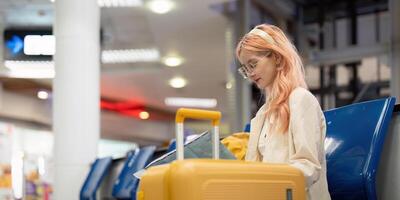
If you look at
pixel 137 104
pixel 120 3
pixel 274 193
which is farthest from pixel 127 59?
pixel 274 193

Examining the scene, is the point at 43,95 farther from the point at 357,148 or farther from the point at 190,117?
the point at 190,117

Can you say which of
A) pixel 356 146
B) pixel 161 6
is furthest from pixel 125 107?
pixel 356 146

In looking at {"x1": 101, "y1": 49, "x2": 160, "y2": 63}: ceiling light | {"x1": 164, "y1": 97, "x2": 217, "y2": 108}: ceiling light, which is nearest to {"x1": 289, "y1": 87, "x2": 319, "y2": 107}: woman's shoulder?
{"x1": 101, "y1": 49, "x2": 160, "y2": 63}: ceiling light

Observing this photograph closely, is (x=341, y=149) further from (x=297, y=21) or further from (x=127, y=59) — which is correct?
(x=127, y=59)

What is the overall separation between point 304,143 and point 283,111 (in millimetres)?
170

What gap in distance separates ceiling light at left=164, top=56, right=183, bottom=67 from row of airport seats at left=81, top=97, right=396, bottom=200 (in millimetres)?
8365

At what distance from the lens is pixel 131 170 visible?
4605 mm

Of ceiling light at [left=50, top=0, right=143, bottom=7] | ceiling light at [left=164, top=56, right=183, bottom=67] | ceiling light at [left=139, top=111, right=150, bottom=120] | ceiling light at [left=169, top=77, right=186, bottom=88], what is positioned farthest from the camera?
ceiling light at [left=139, top=111, right=150, bottom=120]

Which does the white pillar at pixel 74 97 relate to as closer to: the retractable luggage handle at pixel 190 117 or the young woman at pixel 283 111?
the young woman at pixel 283 111

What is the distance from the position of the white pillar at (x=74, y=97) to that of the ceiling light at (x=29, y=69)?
4.18m

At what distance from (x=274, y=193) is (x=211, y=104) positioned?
14641 mm

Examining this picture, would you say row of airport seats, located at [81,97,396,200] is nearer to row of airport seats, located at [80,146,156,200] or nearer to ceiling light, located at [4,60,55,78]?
row of airport seats, located at [80,146,156,200]

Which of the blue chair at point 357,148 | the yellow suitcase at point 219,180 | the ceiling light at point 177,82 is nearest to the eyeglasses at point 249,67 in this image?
the yellow suitcase at point 219,180

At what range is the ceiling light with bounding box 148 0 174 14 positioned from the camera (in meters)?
7.93
